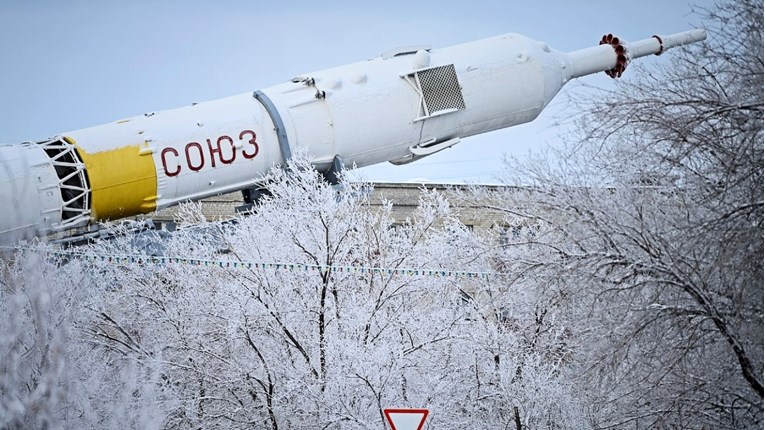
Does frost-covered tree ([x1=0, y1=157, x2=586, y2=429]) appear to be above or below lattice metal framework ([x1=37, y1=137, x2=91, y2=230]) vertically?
below

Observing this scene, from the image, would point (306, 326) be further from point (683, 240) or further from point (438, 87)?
point (683, 240)

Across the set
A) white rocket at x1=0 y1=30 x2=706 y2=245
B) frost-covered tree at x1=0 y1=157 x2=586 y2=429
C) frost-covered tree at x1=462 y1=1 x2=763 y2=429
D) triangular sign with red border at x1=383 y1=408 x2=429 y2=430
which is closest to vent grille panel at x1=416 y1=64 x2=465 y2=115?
white rocket at x1=0 y1=30 x2=706 y2=245

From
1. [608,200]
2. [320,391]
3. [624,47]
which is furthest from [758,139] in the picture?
[624,47]

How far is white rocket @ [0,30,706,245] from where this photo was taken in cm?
1592

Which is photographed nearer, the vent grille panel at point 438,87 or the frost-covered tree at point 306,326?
the frost-covered tree at point 306,326

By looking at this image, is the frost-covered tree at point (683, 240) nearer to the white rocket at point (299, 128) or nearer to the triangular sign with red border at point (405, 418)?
the triangular sign with red border at point (405, 418)

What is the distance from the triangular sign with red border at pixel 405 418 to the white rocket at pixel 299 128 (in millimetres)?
6256

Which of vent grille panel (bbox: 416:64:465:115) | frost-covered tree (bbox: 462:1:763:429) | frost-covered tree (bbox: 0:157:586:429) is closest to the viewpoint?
frost-covered tree (bbox: 462:1:763:429)

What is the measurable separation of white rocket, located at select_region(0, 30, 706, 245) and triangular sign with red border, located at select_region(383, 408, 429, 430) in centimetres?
626

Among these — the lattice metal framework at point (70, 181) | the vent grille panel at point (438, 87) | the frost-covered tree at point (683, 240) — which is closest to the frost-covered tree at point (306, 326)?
the lattice metal framework at point (70, 181)

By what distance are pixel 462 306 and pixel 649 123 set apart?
32.7ft

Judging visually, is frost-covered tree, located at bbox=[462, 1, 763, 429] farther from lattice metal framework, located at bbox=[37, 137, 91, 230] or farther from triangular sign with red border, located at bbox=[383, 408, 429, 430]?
lattice metal framework, located at bbox=[37, 137, 91, 230]

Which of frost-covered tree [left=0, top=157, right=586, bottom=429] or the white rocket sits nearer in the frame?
the white rocket

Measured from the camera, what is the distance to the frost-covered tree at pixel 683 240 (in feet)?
31.8
